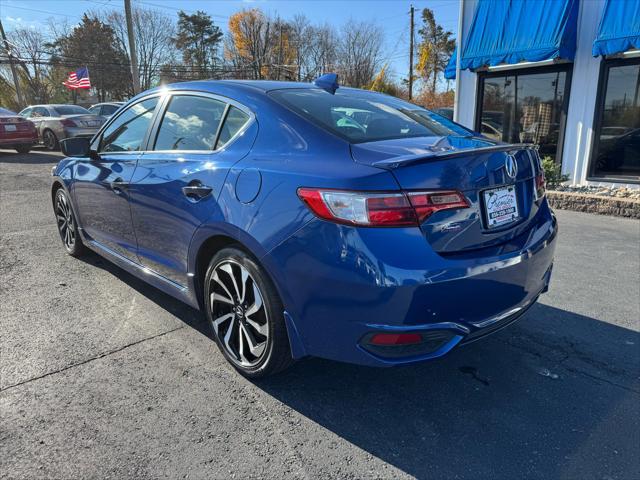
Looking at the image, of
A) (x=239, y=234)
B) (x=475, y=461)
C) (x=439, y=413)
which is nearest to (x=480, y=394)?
(x=439, y=413)

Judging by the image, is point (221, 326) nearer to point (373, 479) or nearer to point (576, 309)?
point (373, 479)

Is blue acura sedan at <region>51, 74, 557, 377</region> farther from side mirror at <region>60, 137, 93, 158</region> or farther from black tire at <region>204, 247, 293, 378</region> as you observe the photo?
side mirror at <region>60, 137, 93, 158</region>

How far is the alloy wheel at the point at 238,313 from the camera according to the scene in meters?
2.46

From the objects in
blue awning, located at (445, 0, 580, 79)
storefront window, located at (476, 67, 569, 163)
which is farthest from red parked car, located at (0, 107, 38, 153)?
storefront window, located at (476, 67, 569, 163)

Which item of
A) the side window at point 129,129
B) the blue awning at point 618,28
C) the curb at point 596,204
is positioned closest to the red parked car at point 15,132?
the side window at point 129,129

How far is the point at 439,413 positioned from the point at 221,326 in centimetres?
132

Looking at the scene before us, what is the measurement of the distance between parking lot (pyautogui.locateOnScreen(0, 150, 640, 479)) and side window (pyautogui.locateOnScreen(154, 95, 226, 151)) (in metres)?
1.29

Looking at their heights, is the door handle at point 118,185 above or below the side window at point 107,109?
below

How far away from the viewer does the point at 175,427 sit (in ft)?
7.48

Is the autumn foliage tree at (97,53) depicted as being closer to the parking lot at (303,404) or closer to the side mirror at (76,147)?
the side mirror at (76,147)

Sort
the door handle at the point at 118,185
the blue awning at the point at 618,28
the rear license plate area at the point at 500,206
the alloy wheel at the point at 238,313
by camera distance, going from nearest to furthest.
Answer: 1. the rear license plate area at the point at 500,206
2. the alloy wheel at the point at 238,313
3. the door handle at the point at 118,185
4. the blue awning at the point at 618,28

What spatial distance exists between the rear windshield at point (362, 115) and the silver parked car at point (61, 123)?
13720mm

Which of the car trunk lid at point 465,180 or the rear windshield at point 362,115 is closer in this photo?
the car trunk lid at point 465,180

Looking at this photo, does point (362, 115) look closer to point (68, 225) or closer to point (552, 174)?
point (68, 225)
